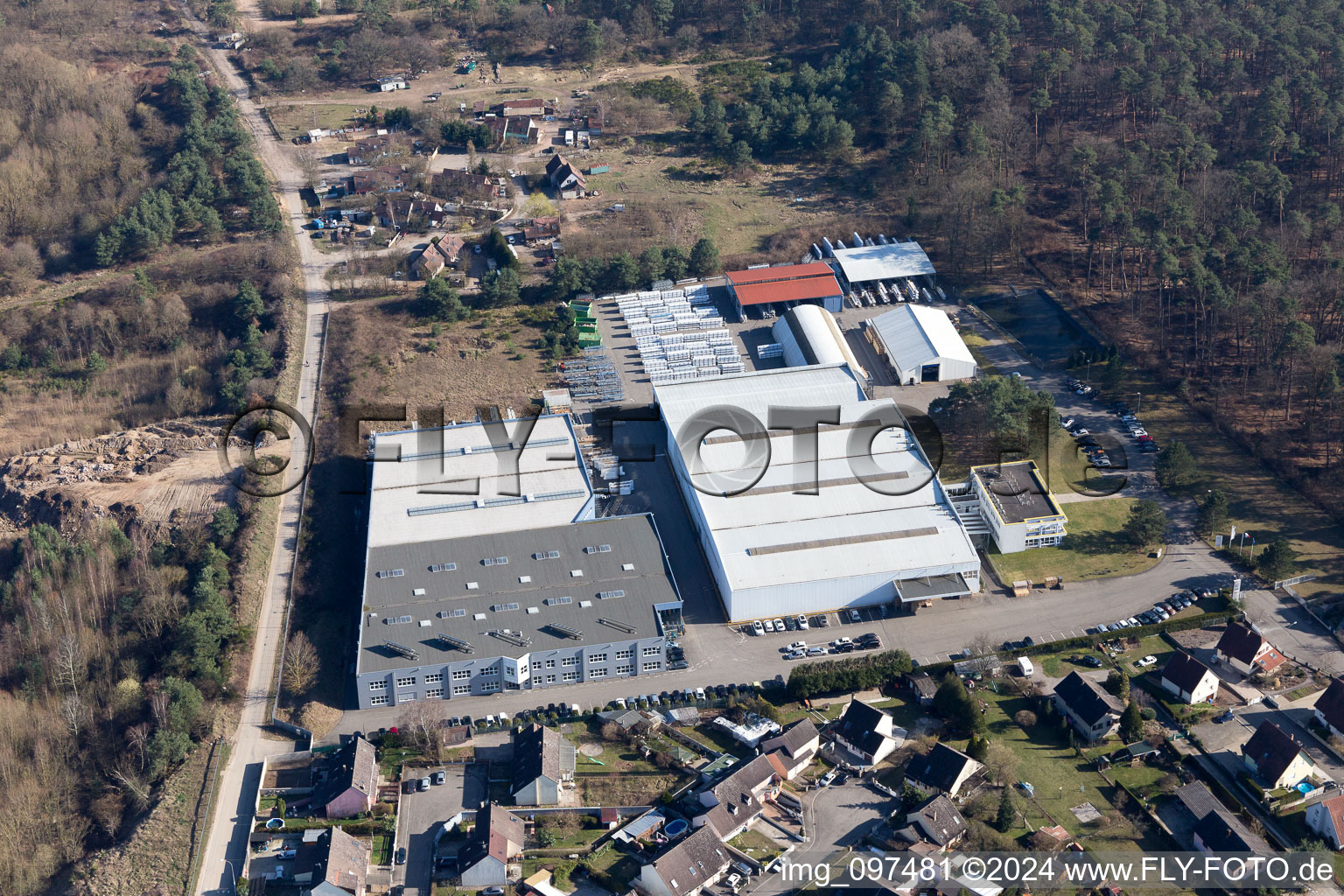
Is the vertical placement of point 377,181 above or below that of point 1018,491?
above

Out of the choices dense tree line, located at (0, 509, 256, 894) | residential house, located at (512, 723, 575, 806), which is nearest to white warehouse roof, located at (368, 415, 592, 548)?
dense tree line, located at (0, 509, 256, 894)

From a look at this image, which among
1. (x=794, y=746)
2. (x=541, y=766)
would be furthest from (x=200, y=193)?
(x=794, y=746)

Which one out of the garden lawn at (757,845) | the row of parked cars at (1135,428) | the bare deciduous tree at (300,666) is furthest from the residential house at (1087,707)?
the bare deciduous tree at (300,666)

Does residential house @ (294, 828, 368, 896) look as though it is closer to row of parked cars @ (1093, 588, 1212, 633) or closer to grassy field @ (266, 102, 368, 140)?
row of parked cars @ (1093, 588, 1212, 633)

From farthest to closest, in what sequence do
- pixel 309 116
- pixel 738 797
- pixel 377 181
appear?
1. pixel 309 116
2. pixel 377 181
3. pixel 738 797

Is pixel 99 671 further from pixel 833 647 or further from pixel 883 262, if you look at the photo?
pixel 883 262

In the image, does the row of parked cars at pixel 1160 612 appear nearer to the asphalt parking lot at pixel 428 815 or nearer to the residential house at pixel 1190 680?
the residential house at pixel 1190 680

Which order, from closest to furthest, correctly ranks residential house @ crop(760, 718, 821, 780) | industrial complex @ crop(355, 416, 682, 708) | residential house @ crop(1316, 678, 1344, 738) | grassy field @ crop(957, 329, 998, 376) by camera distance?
residential house @ crop(760, 718, 821, 780), residential house @ crop(1316, 678, 1344, 738), industrial complex @ crop(355, 416, 682, 708), grassy field @ crop(957, 329, 998, 376)
